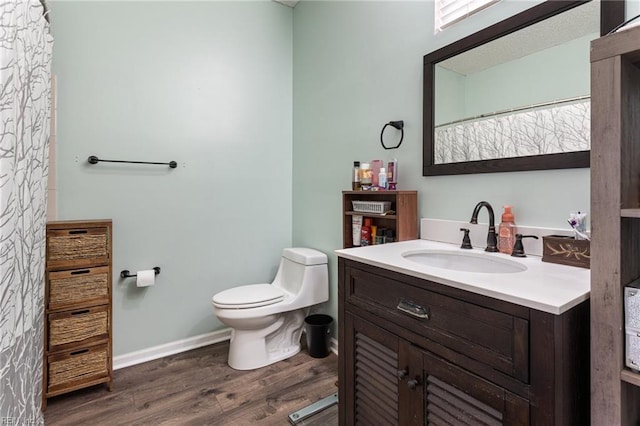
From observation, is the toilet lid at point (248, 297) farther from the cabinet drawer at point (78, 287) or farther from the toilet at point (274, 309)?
the cabinet drawer at point (78, 287)

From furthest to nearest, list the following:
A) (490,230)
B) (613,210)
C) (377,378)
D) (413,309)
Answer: (490,230) → (377,378) → (413,309) → (613,210)

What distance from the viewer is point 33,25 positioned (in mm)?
1171

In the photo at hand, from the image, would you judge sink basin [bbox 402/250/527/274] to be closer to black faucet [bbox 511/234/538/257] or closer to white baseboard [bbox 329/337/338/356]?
black faucet [bbox 511/234/538/257]

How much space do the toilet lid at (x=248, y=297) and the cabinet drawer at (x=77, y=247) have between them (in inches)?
26.6

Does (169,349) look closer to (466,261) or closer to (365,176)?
(365,176)

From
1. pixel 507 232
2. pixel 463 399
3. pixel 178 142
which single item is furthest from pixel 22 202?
pixel 507 232

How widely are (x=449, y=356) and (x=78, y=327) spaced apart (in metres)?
1.84

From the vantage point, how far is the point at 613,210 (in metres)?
0.69

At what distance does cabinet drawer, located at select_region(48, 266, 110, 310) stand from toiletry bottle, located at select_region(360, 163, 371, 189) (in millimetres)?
1509

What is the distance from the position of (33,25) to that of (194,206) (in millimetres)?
1267

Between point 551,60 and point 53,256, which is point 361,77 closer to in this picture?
point 551,60

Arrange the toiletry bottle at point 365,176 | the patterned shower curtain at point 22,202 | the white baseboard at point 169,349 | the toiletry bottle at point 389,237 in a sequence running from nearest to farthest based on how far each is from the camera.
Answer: the patterned shower curtain at point 22,202 < the toiletry bottle at point 389,237 < the toiletry bottle at point 365,176 < the white baseboard at point 169,349

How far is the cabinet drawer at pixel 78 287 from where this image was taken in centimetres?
162

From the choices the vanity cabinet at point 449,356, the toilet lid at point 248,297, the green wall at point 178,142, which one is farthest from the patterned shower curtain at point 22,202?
the vanity cabinet at point 449,356
